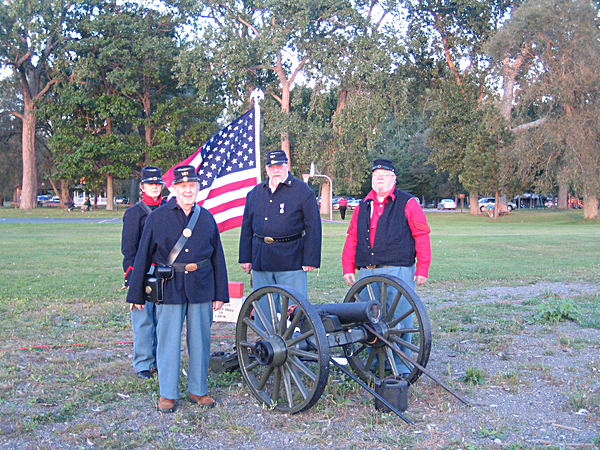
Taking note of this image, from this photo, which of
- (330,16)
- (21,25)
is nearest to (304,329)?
(330,16)

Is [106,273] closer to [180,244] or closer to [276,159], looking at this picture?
[276,159]

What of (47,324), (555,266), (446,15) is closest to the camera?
(47,324)

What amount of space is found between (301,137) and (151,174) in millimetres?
36288

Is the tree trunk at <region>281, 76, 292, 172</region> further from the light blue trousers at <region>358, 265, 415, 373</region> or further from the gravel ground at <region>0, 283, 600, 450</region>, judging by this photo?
the gravel ground at <region>0, 283, 600, 450</region>

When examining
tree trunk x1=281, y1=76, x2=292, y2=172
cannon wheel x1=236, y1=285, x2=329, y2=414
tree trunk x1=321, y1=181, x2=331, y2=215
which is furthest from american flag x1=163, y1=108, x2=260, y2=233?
tree trunk x1=321, y1=181, x2=331, y2=215

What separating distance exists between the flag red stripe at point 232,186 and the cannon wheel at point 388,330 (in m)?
2.87

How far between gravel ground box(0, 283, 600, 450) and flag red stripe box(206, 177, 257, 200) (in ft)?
8.37

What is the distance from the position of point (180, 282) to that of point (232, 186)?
131 inches

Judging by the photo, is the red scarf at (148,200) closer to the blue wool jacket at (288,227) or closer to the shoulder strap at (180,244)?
the blue wool jacket at (288,227)

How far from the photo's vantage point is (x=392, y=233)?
541 cm

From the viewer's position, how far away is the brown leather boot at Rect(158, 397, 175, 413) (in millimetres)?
4426

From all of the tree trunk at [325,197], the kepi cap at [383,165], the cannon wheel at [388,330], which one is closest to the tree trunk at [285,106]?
the tree trunk at [325,197]

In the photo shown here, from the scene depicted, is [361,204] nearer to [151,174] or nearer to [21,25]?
[151,174]

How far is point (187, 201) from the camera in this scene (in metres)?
4.62
